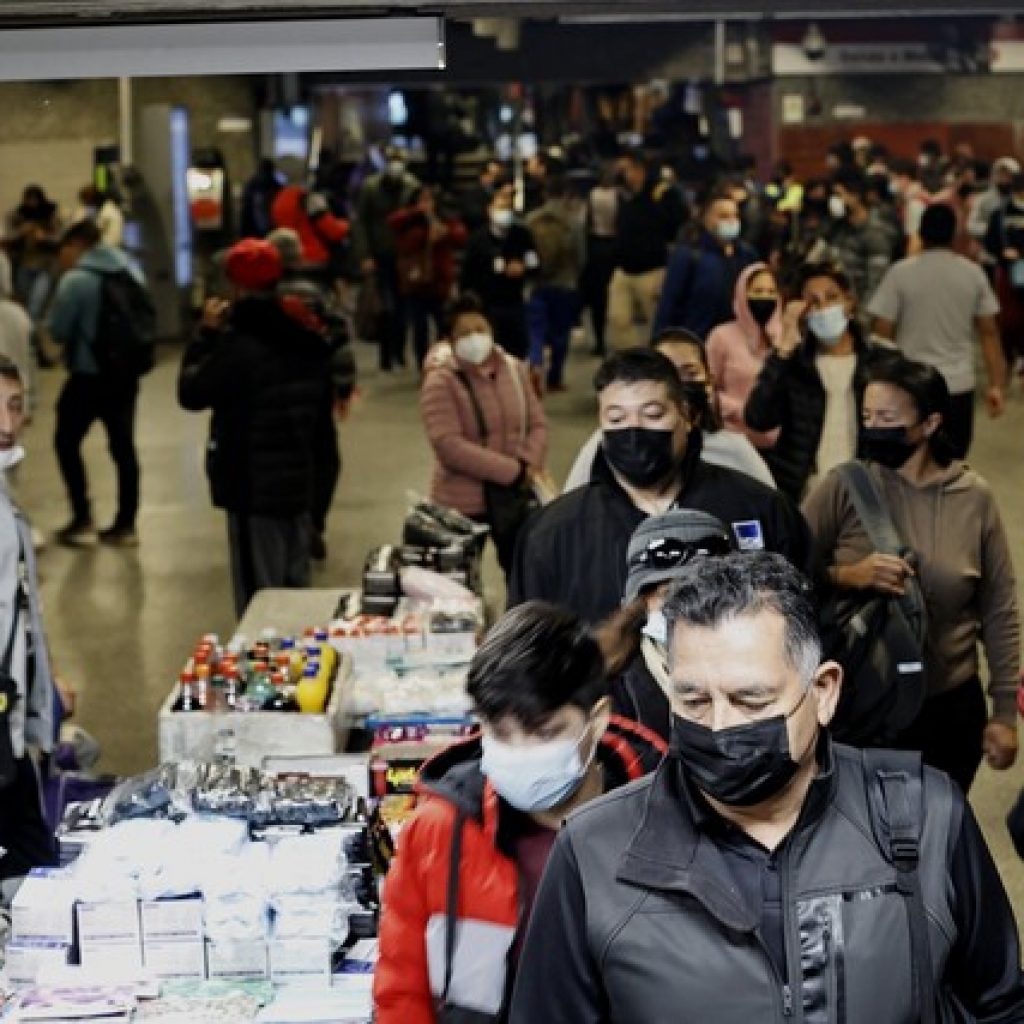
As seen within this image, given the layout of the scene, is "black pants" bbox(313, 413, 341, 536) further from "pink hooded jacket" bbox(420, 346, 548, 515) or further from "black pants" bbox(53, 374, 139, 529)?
"pink hooded jacket" bbox(420, 346, 548, 515)

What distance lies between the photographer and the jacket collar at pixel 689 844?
9.86 feet

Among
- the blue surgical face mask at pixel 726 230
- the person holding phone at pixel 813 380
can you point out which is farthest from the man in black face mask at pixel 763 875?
the blue surgical face mask at pixel 726 230

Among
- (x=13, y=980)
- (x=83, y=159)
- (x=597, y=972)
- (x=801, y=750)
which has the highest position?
(x=83, y=159)

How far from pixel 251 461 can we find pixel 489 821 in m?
5.47

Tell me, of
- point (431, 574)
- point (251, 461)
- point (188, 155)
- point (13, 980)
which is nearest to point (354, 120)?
point (188, 155)

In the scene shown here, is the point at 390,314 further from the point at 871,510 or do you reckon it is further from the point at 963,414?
the point at 871,510

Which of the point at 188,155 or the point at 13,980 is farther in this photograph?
the point at 188,155

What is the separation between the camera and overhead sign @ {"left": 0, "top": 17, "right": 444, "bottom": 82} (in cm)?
462

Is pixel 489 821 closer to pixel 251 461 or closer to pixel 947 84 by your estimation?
pixel 251 461

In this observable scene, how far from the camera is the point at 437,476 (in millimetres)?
9109

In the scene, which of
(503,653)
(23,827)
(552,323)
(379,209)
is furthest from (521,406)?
(379,209)

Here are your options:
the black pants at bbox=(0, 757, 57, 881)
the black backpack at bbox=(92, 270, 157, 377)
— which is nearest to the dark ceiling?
the black pants at bbox=(0, 757, 57, 881)

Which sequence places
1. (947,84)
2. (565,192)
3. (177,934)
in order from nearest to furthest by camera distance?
1. (177,934)
2. (565,192)
3. (947,84)

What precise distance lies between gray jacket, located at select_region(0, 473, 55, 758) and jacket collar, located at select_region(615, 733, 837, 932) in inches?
132
